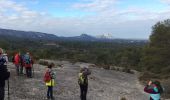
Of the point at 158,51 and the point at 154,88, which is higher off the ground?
the point at 154,88

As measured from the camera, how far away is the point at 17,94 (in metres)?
22.1

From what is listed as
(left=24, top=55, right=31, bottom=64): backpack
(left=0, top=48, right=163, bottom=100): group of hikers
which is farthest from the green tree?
(left=24, top=55, right=31, bottom=64): backpack

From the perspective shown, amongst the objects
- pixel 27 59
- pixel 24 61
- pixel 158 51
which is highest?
pixel 27 59

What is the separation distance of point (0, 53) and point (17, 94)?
9.17 metres

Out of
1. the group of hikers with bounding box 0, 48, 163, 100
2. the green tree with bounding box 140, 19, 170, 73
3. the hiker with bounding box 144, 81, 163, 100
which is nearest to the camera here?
the group of hikers with bounding box 0, 48, 163, 100

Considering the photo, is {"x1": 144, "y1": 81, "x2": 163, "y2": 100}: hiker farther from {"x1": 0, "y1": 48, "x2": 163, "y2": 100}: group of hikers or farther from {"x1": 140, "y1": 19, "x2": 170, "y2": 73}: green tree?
{"x1": 140, "y1": 19, "x2": 170, "y2": 73}: green tree

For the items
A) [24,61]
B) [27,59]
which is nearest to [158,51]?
[24,61]

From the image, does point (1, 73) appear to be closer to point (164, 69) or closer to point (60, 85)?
point (60, 85)

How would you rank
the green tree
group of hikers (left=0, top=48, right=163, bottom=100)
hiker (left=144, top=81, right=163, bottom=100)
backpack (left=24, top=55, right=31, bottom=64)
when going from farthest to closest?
the green tree < backpack (left=24, top=55, right=31, bottom=64) < hiker (left=144, top=81, right=163, bottom=100) < group of hikers (left=0, top=48, right=163, bottom=100)

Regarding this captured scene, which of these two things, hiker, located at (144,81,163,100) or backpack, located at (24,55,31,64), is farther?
backpack, located at (24,55,31,64)

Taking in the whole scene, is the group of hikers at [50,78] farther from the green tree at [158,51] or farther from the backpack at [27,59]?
the green tree at [158,51]

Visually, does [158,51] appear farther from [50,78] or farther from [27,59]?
[50,78]

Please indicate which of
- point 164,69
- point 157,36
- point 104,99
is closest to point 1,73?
point 104,99

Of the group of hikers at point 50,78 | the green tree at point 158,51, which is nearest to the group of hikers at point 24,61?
the group of hikers at point 50,78
